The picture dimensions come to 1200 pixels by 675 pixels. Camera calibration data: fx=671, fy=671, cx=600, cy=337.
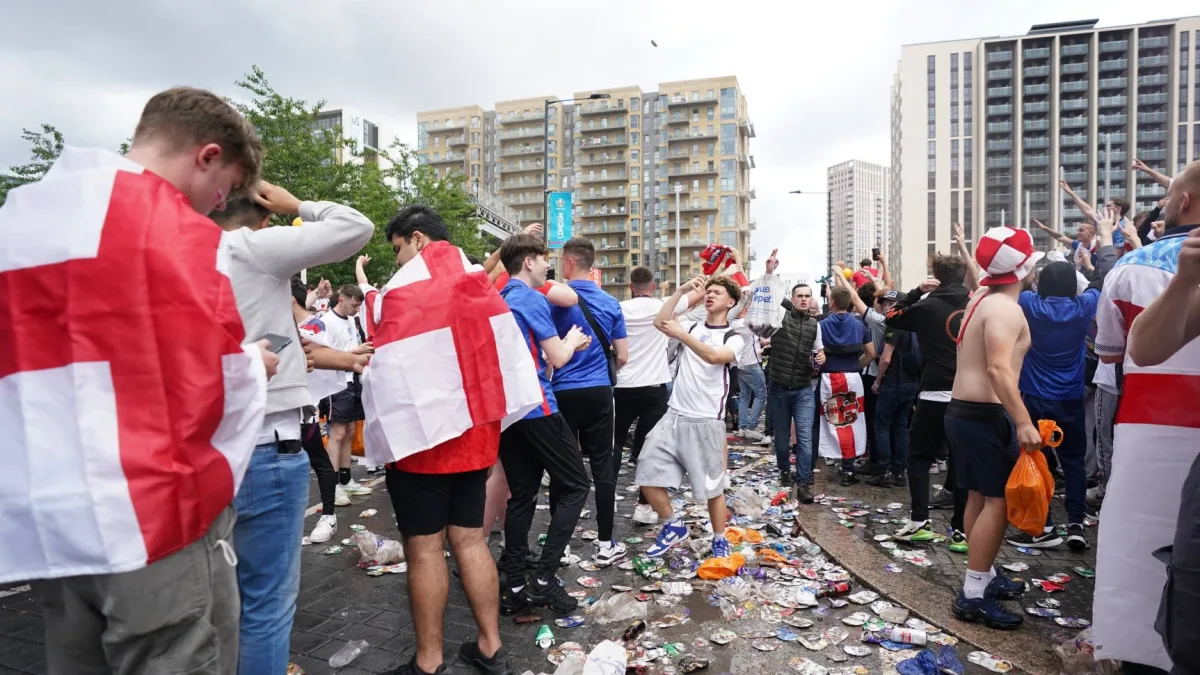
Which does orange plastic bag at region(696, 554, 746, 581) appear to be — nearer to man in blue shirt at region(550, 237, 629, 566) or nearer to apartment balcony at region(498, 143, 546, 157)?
man in blue shirt at region(550, 237, 629, 566)

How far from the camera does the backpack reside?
22.9 feet

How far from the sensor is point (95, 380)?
1393mm

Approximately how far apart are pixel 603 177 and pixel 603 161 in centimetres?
276

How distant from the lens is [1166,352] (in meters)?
2.31

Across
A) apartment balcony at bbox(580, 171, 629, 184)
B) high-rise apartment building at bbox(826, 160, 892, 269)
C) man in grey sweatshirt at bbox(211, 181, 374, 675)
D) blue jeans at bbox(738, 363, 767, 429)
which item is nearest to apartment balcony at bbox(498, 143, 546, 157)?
apartment balcony at bbox(580, 171, 629, 184)

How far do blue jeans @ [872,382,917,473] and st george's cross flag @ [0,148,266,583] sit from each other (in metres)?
7.04

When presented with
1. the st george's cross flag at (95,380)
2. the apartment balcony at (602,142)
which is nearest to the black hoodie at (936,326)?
the st george's cross flag at (95,380)

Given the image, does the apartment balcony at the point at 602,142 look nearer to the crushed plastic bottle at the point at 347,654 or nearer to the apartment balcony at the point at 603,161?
the apartment balcony at the point at 603,161

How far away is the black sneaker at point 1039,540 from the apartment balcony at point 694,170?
9067 centimetres

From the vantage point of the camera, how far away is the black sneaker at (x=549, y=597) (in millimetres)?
3929

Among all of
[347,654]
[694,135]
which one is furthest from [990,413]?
[694,135]

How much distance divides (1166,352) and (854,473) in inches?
215

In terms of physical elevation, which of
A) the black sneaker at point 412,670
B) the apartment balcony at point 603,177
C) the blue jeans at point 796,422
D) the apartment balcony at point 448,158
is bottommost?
the black sneaker at point 412,670

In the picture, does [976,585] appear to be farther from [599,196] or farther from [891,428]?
[599,196]
